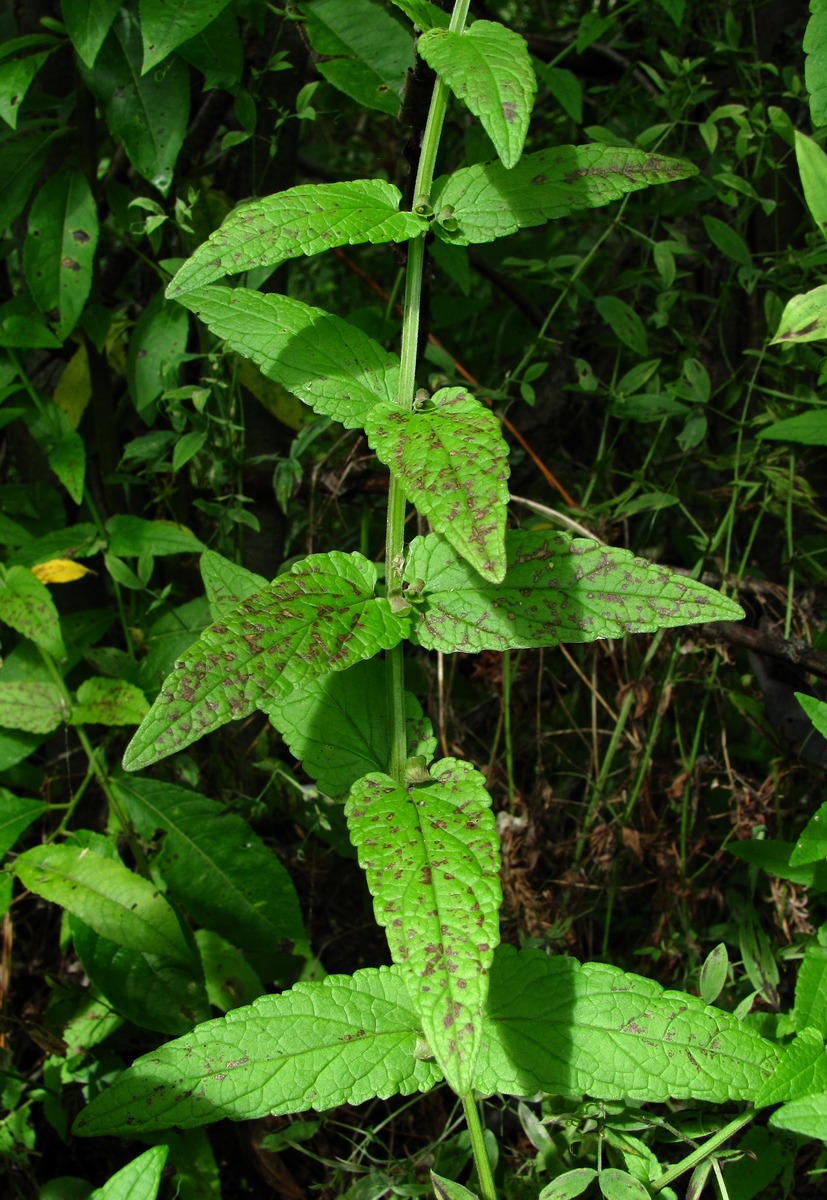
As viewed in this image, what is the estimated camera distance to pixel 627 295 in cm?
245

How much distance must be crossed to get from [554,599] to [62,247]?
118 centimetres

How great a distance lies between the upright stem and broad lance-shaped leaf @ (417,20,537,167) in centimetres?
8

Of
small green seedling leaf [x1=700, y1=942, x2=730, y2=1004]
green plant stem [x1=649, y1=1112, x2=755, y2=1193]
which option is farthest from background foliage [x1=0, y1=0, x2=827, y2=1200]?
green plant stem [x1=649, y1=1112, x2=755, y2=1193]

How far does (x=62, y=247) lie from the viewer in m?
1.74

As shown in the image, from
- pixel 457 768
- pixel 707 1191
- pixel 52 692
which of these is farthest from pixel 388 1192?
pixel 52 692

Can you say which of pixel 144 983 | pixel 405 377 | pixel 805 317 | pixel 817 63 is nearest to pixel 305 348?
pixel 405 377

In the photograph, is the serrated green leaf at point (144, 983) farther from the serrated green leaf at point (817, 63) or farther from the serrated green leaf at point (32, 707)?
the serrated green leaf at point (817, 63)

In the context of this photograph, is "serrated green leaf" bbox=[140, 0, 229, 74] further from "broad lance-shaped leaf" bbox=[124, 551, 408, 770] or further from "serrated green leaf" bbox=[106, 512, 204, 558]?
"broad lance-shaped leaf" bbox=[124, 551, 408, 770]

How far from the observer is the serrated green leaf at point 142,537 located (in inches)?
66.8

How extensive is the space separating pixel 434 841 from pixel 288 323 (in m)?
0.56

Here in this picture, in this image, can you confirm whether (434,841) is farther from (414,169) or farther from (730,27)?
(730,27)

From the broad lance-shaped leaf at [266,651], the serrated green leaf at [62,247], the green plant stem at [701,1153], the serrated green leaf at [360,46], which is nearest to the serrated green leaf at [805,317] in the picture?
the broad lance-shaped leaf at [266,651]

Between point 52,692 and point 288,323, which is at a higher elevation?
point 288,323

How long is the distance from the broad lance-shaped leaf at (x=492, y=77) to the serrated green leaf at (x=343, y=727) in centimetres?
57
